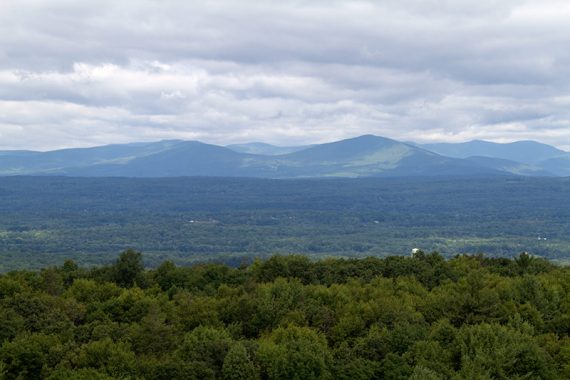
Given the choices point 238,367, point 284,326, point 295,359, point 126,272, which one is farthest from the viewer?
point 126,272

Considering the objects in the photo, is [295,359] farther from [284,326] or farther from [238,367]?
[284,326]

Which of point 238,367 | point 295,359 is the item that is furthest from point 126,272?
point 295,359

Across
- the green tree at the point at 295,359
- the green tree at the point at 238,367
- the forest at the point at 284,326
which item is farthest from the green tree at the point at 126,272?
the green tree at the point at 238,367

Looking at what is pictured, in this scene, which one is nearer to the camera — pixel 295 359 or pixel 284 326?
pixel 295 359

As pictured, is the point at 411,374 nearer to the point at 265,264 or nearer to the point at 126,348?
the point at 126,348

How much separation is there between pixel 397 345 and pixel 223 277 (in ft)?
94.4

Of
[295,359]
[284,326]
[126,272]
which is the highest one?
[126,272]

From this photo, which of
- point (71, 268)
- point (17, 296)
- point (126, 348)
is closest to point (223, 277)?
point (71, 268)

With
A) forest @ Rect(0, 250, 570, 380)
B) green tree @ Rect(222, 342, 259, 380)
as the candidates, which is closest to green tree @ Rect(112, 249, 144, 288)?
forest @ Rect(0, 250, 570, 380)

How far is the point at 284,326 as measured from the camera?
161 feet

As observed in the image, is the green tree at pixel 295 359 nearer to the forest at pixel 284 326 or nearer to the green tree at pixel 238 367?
the forest at pixel 284 326

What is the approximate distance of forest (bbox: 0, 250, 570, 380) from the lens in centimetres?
4041

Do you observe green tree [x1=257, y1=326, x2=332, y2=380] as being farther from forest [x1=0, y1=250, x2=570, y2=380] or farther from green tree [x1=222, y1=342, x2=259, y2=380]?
green tree [x1=222, y1=342, x2=259, y2=380]

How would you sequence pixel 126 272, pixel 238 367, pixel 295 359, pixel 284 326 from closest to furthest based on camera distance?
pixel 238 367 → pixel 295 359 → pixel 284 326 → pixel 126 272
